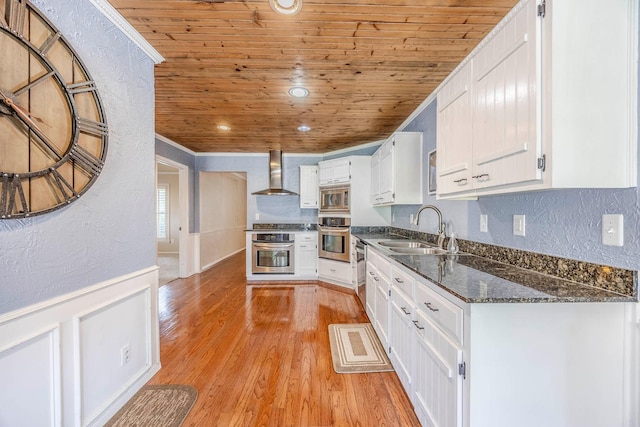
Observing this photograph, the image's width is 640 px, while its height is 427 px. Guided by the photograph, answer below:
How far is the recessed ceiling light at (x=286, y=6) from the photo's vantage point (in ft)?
4.66

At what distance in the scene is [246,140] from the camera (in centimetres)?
426

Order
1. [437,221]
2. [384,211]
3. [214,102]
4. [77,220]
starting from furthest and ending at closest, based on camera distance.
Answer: [384,211] → [214,102] → [437,221] → [77,220]

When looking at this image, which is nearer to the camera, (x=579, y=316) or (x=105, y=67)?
(x=579, y=316)

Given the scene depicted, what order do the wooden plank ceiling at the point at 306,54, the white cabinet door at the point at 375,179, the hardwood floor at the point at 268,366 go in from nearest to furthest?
the wooden plank ceiling at the point at 306,54 → the hardwood floor at the point at 268,366 → the white cabinet door at the point at 375,179

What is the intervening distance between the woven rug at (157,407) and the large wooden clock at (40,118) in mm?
1291

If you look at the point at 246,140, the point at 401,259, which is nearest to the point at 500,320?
the point at 401,259

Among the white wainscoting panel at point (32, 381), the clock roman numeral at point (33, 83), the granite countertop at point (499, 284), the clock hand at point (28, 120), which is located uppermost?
the clock roman numeral at point (33, 83)

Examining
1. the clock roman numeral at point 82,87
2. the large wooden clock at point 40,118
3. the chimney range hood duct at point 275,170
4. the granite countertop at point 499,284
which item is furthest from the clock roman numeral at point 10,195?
the chimney range hood duct at point 275,170

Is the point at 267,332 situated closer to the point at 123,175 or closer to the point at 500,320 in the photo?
the point at 123,175

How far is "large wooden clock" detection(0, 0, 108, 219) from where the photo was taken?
1.03 metres

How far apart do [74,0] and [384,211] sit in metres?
3.69

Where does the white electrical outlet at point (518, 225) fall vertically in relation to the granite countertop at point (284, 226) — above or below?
above

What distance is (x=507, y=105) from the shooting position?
121cm

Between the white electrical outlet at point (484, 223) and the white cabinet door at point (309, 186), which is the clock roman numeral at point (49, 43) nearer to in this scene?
the white electrical outlet at point (484, 223)
